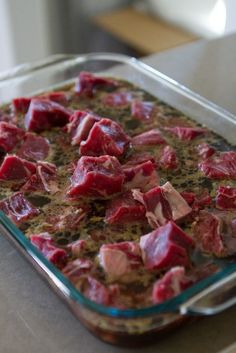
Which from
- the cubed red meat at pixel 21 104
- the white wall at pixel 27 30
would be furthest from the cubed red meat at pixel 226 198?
the white wall at pixel 27 30

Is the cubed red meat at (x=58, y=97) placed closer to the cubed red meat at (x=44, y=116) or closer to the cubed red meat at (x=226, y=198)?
the cubed red meat at (x=44, y=116)

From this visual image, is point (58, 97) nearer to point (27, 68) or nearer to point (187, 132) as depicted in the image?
point (27, 68)

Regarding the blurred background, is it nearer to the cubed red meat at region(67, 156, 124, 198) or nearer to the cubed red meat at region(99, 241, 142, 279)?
the cubed red meat at region(67, 156, 124, 198)

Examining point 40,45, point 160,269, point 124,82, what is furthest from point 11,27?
point 160,269

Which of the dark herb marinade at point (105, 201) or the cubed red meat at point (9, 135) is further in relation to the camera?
the cubed red meat at point (9, 135)

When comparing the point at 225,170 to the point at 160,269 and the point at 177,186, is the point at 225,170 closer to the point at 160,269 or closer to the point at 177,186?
the point at 177,186

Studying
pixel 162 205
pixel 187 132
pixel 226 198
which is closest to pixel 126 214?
pixel 162 205
